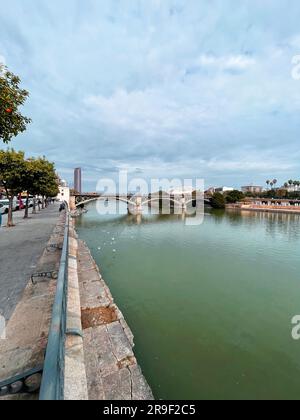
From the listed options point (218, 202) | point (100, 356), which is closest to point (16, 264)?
point (100, 356)

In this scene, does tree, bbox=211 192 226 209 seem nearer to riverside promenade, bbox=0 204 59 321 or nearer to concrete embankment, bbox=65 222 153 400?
riverside promenade, bbox=0 204 59 321

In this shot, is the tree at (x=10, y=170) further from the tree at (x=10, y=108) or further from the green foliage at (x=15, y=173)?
the tree at (x=10, y=108)

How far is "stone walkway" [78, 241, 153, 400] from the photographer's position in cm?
272

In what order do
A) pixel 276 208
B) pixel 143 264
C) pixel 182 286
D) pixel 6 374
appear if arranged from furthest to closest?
pixel 276 208
pixel 143 264
pixel 182 286
pixel 6 374

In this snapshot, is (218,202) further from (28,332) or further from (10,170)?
(28,332)

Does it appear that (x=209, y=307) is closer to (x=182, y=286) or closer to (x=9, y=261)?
(x=182, y=286)

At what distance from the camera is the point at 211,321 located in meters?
5.95

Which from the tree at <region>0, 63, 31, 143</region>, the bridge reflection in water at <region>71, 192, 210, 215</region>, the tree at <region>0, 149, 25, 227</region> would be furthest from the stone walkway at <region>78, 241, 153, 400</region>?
the bridge reflection in water at <region>71, 192, 210, 215</region>

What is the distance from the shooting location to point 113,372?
2998 millimetres

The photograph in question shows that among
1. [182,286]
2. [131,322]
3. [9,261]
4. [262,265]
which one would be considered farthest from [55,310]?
[262,265]

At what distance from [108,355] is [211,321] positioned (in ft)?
12.1

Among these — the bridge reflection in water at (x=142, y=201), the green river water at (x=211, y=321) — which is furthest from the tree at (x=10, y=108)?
the bridge reflection in water at (x=142, y=201)
